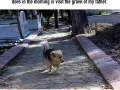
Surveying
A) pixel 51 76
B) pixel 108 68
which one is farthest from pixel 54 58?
pixel 108 68

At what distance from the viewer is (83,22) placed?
44.9 ft

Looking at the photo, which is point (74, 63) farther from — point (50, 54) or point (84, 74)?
point (50, 54)

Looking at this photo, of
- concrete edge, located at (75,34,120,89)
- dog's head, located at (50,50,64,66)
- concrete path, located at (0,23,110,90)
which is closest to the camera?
concrete edge, located at (75,34,120,89)

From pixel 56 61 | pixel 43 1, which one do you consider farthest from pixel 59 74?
pixel 43 1

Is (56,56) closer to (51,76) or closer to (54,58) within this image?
(54,58)

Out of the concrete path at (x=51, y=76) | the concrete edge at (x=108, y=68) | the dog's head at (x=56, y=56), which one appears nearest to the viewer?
the concrete edge at (x=108, y=68)

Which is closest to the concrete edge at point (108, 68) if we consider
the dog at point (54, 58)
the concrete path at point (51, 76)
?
the concrete path at point (51, 76)

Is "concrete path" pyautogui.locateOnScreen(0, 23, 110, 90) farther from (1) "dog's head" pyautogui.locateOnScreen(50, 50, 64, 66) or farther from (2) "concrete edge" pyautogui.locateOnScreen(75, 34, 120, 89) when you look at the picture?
(1) "dog's head" pyautogui.locateOnScreen(50, 50, 64, 66)

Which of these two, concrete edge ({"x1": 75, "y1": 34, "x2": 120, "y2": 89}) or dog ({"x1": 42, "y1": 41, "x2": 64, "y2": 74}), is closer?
concrete edge ({"x1": 75, "y1": 34, "x2": 120, "y2": 89})

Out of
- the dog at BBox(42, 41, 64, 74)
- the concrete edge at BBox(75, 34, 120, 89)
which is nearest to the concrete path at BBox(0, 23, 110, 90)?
the concrete edge at BBox(75, 34, 120, 89)

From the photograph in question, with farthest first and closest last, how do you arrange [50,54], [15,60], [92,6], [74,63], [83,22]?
[83,22], [92,6], [15,60], [74,63], [50,54]

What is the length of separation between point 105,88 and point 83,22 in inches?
375

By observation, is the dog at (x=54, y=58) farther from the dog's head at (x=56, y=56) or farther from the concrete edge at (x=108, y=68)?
the concrete edge at (x=108, y=68)

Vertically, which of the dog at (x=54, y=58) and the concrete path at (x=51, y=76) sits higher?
the dog at (x=54, y=58)
